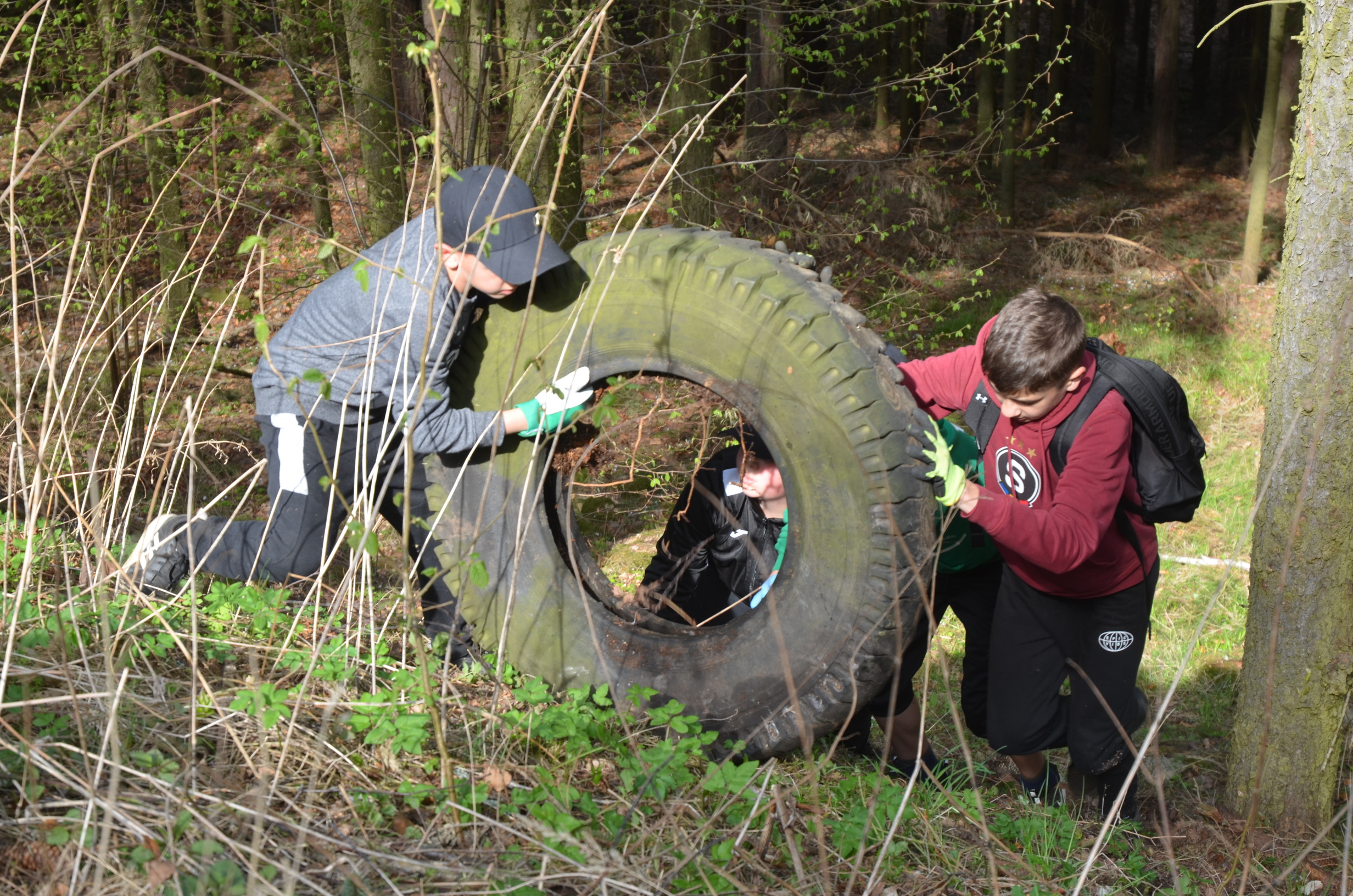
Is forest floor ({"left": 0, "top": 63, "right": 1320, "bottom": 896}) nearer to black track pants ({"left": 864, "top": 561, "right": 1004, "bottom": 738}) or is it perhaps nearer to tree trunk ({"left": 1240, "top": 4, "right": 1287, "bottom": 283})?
black track pants ({"left": 864, "top": 561, "right": 1004, "bottom": 738})

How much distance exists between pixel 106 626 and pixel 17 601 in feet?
1.87

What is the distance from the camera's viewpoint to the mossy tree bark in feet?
16.6

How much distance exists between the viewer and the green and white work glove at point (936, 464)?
2607 mm

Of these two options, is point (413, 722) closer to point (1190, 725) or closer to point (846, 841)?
point (846, 841)

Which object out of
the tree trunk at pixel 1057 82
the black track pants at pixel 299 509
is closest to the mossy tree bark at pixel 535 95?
the black track pants at pixel 299 509

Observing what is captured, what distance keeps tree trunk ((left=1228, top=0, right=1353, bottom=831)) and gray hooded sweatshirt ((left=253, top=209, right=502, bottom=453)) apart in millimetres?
2325

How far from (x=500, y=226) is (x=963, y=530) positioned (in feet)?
5.60

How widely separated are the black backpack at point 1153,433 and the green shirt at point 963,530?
13.2 inches

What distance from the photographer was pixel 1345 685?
3.00 meters

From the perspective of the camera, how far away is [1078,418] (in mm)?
2744

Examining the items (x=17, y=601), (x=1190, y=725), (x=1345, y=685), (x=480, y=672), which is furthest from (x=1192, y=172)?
(x=17, y=601)

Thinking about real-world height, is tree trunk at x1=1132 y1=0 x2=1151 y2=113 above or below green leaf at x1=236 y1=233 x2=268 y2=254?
above

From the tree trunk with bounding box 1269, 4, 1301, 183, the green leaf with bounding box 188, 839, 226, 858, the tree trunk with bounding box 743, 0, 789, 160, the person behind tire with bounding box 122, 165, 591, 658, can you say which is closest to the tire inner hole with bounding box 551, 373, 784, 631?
the person behind tire with bounding box 122, 165, 591, 658

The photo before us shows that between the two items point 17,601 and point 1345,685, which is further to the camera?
point 1345,685
